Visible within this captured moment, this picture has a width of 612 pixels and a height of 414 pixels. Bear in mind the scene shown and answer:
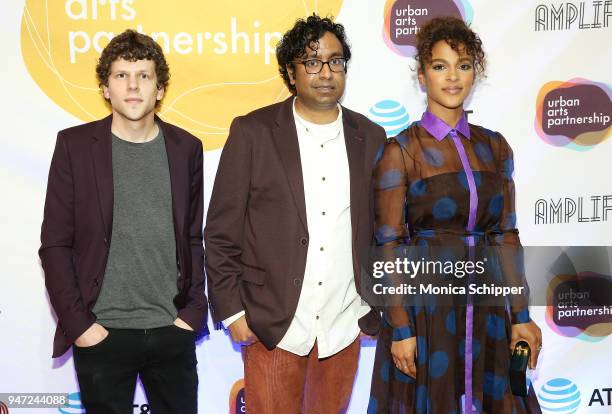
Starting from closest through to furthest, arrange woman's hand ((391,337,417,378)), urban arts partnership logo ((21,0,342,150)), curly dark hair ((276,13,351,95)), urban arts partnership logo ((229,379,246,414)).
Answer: woman's hand ((391,337,417,378)), curly dark hair ((276,13,351,95)), urban arts partnership logo ((21,0,342,150)), urban arts partnership logo ((229,379,246,414))

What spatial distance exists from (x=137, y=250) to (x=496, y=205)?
1305 mm

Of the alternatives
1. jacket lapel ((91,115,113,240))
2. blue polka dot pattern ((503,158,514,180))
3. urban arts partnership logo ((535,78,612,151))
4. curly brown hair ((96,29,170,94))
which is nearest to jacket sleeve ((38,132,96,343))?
jacket lapel ((91,115,113,240))

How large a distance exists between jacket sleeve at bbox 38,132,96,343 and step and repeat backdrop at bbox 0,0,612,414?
79cm

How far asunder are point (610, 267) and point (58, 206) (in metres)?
2.61

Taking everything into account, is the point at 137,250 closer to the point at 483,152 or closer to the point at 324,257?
the point at 324,257

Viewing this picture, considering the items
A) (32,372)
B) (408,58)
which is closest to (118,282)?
(32,372)

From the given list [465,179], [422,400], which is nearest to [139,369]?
[422,400]

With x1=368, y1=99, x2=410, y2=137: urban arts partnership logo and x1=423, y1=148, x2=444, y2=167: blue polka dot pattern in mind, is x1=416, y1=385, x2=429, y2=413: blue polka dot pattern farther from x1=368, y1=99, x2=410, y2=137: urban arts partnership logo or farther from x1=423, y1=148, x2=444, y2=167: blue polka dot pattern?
x1=368, y1=99, x2=410, y2=137: urban arts partnership logo

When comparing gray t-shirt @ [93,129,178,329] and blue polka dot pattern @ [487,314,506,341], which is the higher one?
gray t-shirt @ [93,129,178,329]

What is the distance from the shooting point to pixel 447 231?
230 centimetres

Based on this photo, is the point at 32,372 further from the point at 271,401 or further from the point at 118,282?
the point at 271,401

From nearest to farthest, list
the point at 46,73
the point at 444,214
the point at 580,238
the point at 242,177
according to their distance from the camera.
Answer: the point at 444,214 → the point at 242,177 → the point at 46,73 → the point at 580,238

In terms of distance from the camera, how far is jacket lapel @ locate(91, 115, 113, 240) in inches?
91.7

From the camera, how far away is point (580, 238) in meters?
3.25
